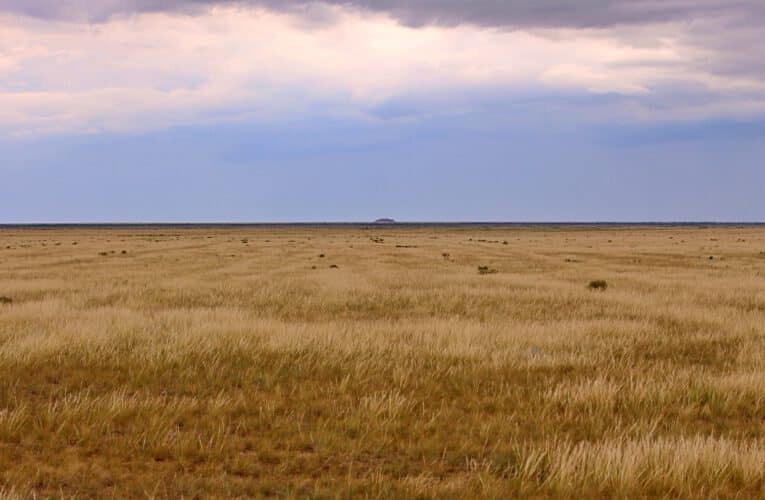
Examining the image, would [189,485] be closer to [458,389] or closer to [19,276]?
[458,389]

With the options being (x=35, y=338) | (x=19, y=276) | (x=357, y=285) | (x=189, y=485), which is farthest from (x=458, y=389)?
(x=19, y=276)

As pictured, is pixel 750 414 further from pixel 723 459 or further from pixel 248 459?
pixel 248 459

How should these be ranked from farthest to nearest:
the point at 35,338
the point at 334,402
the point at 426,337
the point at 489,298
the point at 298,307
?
the point at 489,298, the point at 298,307, the point at 426,337, the point at 35,338, the point at 334,402

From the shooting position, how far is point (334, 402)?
8.60m

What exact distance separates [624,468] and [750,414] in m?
3.52

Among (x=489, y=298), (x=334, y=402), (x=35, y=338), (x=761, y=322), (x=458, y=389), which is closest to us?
(x=334, y=402)

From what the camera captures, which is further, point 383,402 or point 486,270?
point 486,270

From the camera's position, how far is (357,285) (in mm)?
25953

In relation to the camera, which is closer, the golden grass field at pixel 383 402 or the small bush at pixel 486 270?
the golden grass field at pixel 383 402

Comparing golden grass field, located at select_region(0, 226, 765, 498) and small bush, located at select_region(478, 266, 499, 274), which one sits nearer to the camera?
golden grass field, located at select_region(0, 226, 765, 498)

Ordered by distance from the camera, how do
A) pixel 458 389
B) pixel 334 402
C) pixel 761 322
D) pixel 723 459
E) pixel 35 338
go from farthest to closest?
1. pixel 761 322
2. pixel 35 338
3. pixel 458 389
4. pixel 334 402
5. pixel 723 459

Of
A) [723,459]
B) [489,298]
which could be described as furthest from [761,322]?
[723,459]

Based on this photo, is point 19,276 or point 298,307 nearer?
point 298,307

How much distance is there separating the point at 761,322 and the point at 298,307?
1146 centimetres
